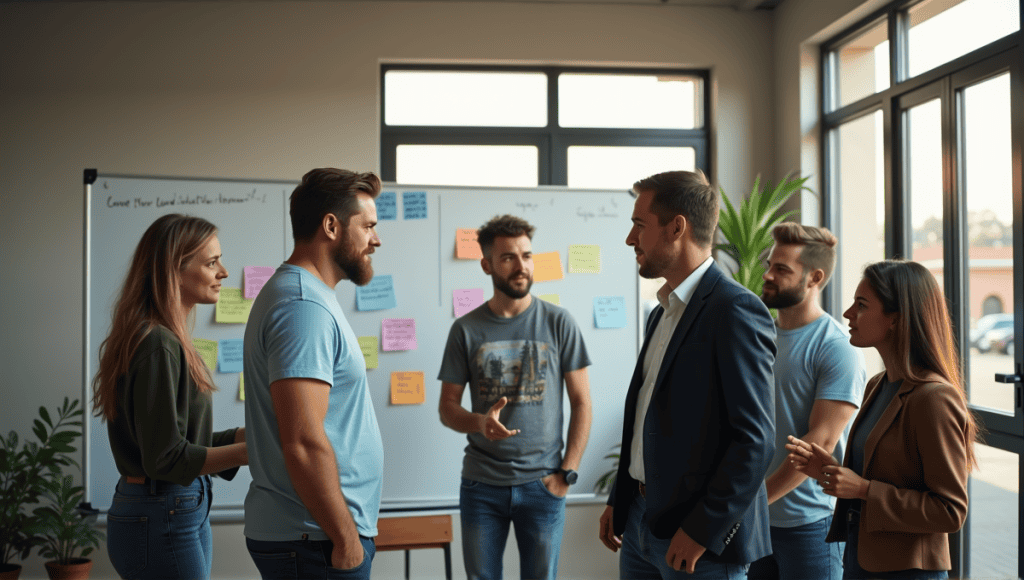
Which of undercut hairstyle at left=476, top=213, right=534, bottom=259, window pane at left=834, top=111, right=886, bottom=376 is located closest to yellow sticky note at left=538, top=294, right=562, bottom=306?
undercut hairstyle at left=476, top=213, right=534, bottom=259

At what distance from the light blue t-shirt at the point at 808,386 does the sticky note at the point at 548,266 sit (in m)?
1.35

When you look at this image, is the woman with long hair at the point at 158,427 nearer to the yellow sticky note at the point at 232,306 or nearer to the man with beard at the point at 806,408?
the yellow sticky note at the point at 232,306

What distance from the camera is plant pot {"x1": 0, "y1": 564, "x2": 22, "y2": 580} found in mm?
3219

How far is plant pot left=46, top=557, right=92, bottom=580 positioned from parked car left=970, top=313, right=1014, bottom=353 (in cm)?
388

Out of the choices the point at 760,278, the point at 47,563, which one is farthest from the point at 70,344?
the point at 760,278

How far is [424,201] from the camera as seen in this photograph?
3279 millimetres

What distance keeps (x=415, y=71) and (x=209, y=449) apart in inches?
116

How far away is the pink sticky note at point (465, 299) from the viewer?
3.26 meters

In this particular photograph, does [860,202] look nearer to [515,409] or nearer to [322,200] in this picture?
[515,409]

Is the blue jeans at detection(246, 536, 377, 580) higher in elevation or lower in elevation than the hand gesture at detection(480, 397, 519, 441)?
lower

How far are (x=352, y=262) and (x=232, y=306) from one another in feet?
5.52

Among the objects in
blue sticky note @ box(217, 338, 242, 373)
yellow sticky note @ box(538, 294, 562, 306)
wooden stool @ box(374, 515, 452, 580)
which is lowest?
wooden stool @ box(374, 515, 452, 580)

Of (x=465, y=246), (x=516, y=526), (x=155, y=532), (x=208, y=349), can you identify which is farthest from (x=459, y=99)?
(x=155, y=532)

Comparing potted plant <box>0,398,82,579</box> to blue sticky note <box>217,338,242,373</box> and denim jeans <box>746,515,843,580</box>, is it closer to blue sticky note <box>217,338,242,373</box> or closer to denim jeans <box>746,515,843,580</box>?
blue sticky note <box>217,338,242,373</box>
